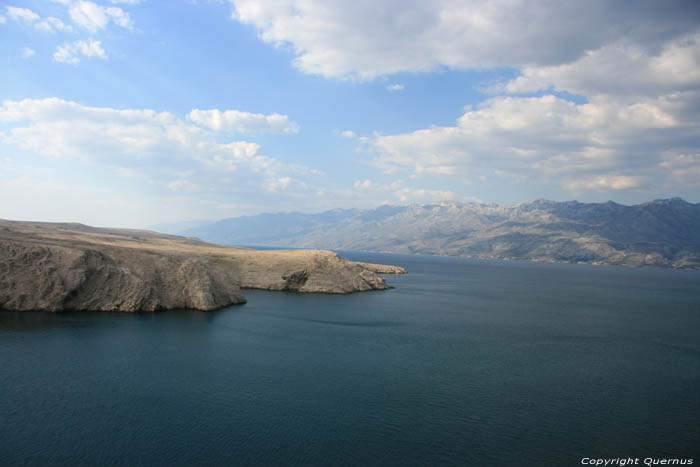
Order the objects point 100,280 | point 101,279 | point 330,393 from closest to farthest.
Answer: point 330,393, point 100,280, point 101,279

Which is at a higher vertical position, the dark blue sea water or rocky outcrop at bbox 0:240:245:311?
rocky outcrop at bbox 0:240:245:311

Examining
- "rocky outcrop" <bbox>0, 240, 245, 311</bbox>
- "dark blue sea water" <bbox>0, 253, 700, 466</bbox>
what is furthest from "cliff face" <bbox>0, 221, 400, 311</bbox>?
"dark blue sea water" <bbox>0, 253, 700, 466</bbox>

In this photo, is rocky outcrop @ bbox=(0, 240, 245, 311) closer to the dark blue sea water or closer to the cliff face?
the cliff face

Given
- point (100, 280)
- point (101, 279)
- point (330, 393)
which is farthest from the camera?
point (101, 279)

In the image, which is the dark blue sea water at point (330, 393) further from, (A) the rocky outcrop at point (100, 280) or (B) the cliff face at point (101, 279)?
(B) the cliff face at point (101, 279)

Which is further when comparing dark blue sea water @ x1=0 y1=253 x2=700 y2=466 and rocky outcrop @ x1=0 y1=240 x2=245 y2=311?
rocky outcrop @ x1=0 y1=240 x2=245 y2=311

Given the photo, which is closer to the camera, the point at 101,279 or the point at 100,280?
the point at 100,280

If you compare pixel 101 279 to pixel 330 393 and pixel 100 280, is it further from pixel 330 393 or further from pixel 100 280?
pixel 330 393

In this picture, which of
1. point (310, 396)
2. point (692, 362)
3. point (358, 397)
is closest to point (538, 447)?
point (358, 397)

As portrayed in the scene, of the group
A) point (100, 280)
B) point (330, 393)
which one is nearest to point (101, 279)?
point (100, 280)
